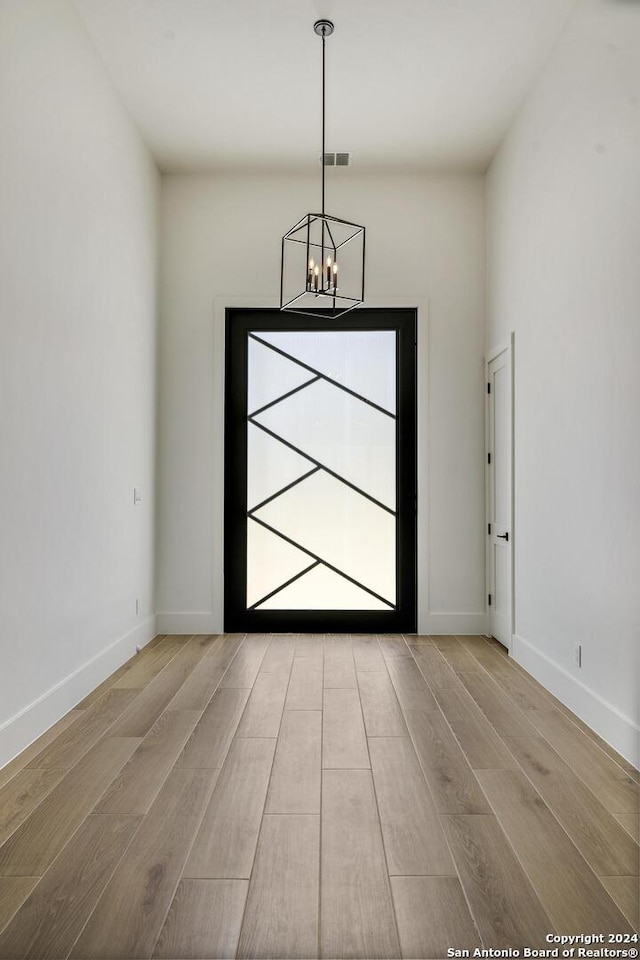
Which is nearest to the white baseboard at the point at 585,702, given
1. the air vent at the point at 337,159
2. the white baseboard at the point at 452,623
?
the white baseboard at the point at 452,623

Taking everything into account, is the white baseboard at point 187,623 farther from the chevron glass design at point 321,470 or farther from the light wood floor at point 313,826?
the light wood floor at point 313,826

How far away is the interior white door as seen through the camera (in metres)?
4.41

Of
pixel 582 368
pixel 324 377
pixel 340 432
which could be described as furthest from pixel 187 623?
pixel 582 368

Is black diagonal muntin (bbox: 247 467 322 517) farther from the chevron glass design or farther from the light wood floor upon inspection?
the light wood floor

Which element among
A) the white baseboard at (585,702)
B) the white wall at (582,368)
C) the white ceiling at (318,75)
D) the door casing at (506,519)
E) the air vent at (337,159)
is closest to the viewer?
the white baseboard at (585,702)

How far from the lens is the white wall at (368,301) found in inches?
197

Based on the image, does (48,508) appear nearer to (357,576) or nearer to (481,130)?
(357,576)

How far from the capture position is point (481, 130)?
4.50 metres

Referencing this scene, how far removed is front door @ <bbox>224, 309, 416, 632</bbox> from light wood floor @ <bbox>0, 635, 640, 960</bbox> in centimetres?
151

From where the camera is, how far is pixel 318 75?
389 cm

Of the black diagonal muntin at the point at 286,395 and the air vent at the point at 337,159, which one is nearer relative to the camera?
the air vent at the point at 337,159

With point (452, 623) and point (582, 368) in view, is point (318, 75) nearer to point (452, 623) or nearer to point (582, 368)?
point (582, 368)

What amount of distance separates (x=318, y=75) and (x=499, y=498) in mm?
2890

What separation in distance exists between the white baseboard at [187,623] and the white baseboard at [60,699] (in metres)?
0.51
